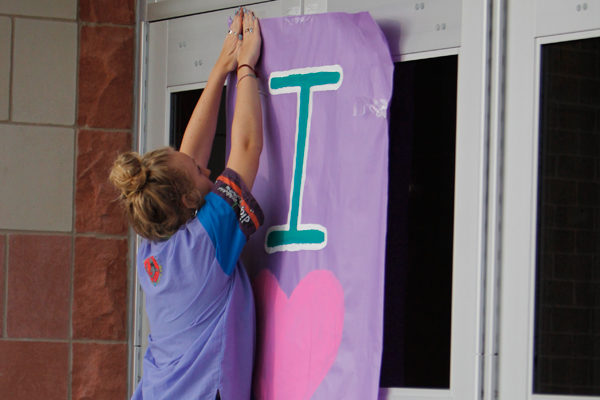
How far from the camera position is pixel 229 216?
51.4 inches

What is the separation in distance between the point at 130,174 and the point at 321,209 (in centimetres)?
38

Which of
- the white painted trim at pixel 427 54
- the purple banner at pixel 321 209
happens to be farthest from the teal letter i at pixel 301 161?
the white painted trim at pixel 427 54

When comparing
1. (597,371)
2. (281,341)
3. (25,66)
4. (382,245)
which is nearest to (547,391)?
(597,371)

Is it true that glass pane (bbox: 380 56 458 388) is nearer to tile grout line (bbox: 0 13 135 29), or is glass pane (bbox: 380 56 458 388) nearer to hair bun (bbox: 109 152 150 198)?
hair bun (bbox: 109 152 150 198)

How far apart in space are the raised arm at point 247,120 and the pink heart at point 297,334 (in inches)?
9.4

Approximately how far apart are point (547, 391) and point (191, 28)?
45.6 inches

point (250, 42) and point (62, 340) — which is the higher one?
point (250, 42)

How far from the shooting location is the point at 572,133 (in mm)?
1188

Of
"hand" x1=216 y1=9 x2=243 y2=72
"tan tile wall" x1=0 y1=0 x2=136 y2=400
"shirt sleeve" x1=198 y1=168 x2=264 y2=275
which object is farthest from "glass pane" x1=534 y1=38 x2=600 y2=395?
"tan tile wall" x1=0 y1=0 x2=136 y2=400

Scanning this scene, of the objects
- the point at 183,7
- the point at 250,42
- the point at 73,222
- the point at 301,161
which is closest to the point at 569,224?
the point at 301,161

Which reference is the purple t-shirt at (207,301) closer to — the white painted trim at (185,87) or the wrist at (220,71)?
→ the wrist at (220,71)

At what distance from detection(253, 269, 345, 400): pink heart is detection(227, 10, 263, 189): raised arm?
0.78 feet

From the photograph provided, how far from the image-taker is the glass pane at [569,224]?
1.16 meters

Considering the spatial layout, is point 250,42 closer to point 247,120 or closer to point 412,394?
point 247,120
